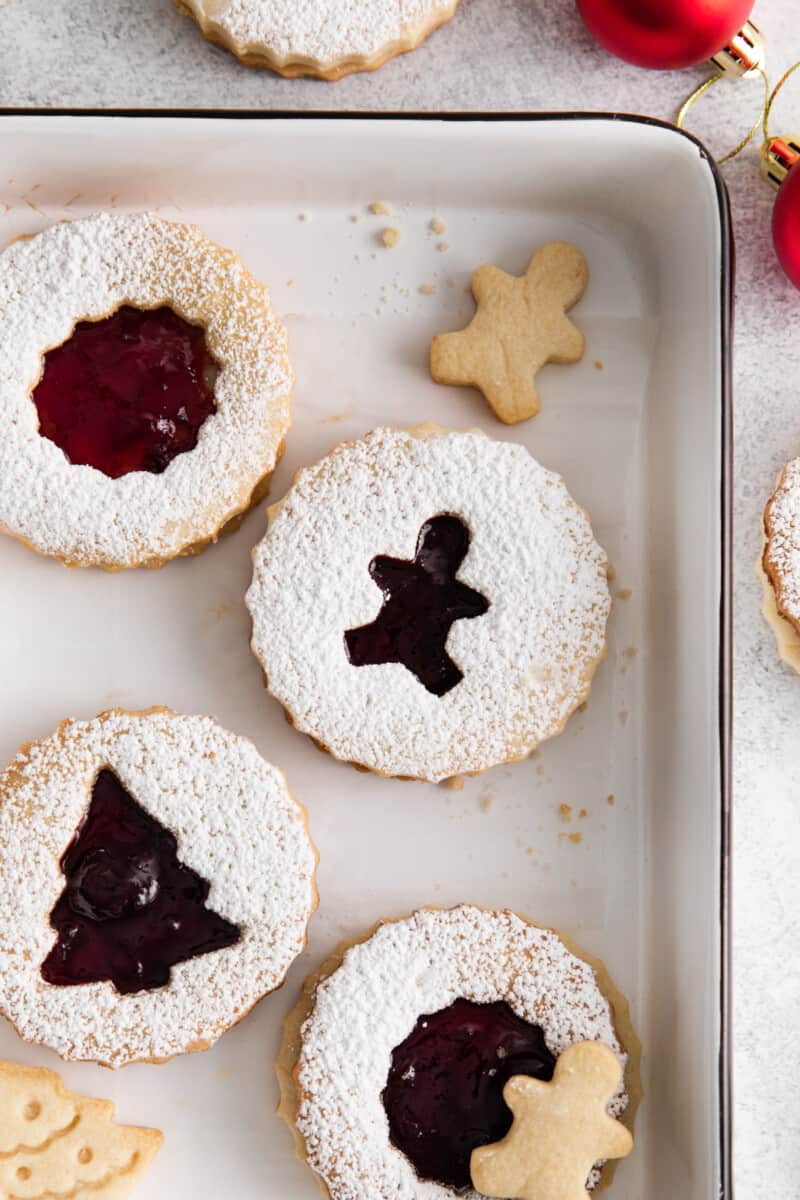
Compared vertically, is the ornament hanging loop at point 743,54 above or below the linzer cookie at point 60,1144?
above

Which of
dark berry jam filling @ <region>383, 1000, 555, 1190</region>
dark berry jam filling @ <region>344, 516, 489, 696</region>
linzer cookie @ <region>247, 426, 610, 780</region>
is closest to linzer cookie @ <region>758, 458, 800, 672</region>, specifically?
linzer cookie @ <region>247, 426, 610, 780</region>

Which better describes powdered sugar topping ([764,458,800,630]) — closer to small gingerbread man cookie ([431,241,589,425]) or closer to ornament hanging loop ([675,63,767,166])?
small gingerbread man cookie ([431,241,589,425])

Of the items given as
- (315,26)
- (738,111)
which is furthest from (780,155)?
(315,26)

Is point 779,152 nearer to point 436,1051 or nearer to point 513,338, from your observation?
point 513,338

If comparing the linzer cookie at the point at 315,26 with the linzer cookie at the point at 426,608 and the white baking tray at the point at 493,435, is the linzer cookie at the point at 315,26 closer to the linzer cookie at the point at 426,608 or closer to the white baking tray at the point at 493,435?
the white baking tray at the point at 493,435

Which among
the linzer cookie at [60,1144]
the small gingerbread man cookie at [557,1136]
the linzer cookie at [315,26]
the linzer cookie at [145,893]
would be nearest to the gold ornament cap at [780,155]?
the linzer cookie at [315,26]

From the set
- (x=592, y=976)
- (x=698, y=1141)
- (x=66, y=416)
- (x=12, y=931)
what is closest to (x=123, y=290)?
(x=66, y=416)

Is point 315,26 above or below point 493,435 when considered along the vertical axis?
above
